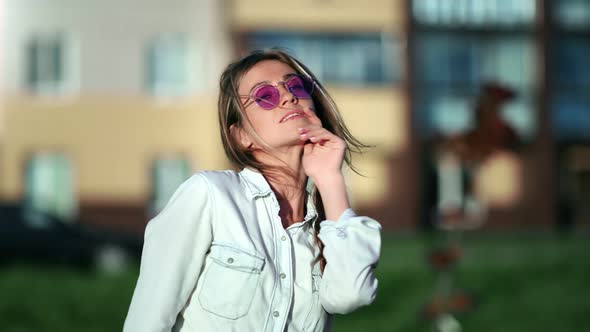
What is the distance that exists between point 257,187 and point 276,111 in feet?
0.68

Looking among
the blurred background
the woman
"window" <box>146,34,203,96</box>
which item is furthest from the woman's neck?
"window" <box>146,34,203,96</box>

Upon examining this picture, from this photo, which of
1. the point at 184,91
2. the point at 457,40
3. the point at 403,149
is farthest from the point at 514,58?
the point at 184,91

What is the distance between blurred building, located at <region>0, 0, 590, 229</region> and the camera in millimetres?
32031

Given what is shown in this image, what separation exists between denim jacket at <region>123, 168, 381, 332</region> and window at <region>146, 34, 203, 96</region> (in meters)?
29.7

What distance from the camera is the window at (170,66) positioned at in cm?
3247

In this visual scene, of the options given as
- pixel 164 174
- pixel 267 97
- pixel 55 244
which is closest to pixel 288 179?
pixel 267 97

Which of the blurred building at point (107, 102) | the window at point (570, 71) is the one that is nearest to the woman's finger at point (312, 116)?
the blurred building at point (107, 102)

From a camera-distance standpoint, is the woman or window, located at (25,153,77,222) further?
window, located at (25,153,77,222)

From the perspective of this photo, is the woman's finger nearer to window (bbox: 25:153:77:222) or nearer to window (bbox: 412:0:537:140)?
window (bbox: 25:153:77:222)

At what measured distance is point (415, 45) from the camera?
108ft

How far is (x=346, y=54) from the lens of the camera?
32562 mm

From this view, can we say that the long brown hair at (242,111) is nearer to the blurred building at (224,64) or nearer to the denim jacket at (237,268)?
the denim jacket at (237,268)

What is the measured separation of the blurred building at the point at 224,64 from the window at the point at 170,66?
0.04m

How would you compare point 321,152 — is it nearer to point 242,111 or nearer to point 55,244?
point 242,111
